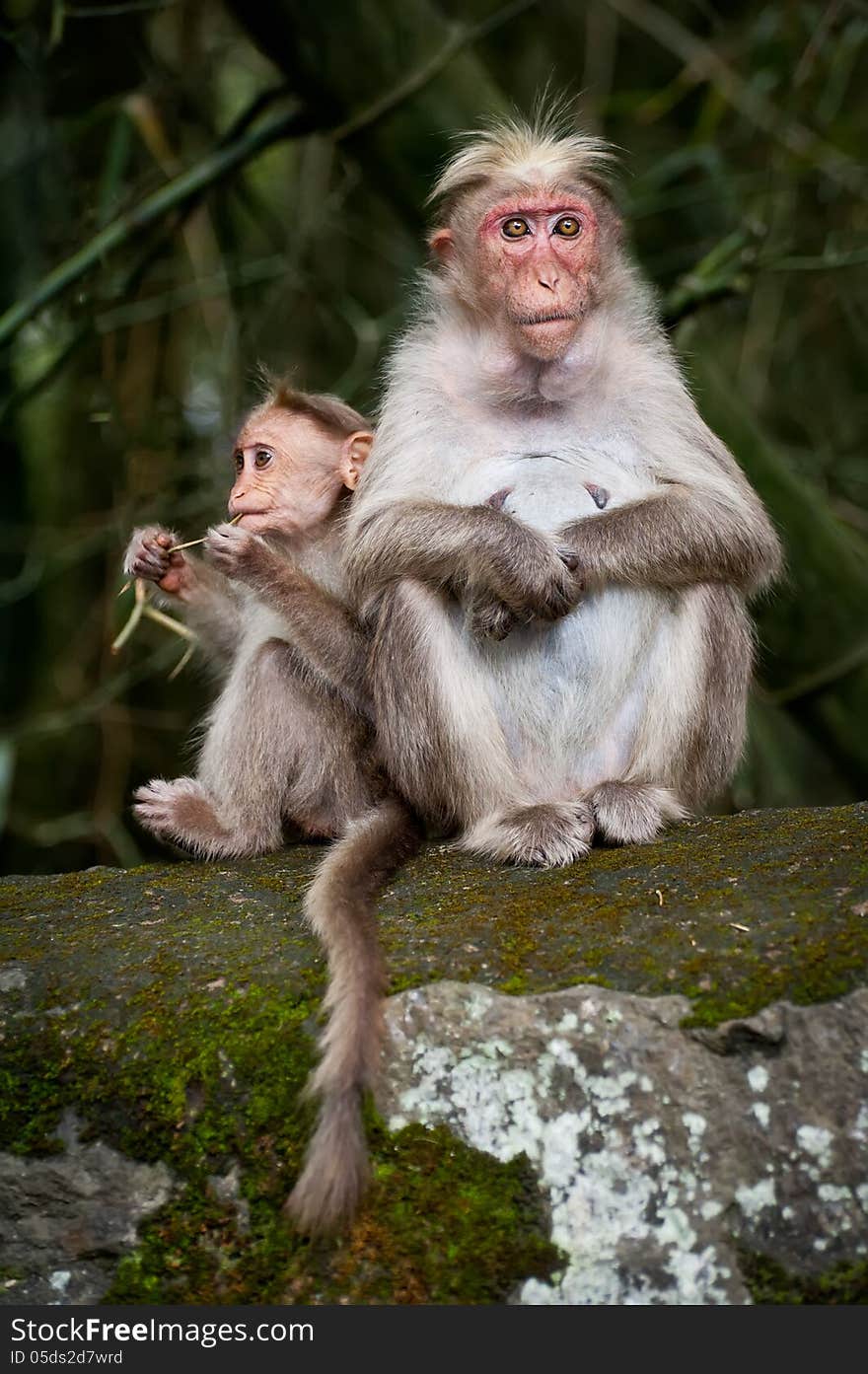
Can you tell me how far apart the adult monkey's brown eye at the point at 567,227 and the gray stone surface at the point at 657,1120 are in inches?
120

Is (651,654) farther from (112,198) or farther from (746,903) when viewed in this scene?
(112,198)

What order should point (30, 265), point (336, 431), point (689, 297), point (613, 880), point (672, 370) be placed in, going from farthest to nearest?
point (30, 265) → point (689, 297) → point (336, 431) → point (672, 370) → point (613, 880)

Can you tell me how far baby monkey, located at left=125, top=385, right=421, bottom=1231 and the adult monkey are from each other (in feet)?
0.99

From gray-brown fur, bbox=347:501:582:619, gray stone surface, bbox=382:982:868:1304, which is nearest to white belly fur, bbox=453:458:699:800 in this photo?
gray-brown fur, bbox=347:501:582:619

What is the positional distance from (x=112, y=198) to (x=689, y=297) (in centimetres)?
299

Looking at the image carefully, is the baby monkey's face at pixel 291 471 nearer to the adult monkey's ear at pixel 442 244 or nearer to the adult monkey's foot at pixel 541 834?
the adult monkey's ear at pixel 442 244

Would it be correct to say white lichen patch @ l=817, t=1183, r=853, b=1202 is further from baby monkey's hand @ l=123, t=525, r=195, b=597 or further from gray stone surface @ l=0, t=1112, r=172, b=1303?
baby monkey's hand @ l=123, t=525, r=195, b=597

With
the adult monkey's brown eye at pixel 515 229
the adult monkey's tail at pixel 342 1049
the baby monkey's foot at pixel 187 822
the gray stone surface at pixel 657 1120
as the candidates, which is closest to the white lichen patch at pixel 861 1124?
the gray stone surface at pixel 657 1120

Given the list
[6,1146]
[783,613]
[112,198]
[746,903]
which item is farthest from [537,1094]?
[112,198]

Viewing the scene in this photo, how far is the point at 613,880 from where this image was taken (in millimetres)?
4734

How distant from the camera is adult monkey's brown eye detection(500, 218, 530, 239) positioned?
570cm

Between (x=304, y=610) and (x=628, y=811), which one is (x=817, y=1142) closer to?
(x=628, y=811)

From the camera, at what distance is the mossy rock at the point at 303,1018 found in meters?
3.73

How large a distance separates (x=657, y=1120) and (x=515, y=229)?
342cm
